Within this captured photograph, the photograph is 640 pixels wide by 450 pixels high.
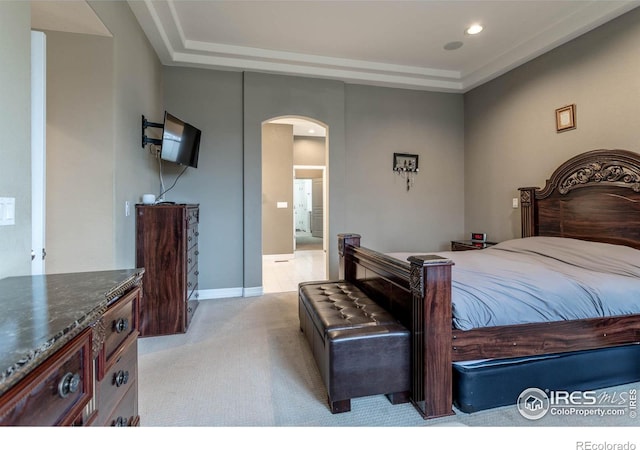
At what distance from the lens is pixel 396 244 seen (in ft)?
15.2

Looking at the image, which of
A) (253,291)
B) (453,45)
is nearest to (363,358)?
(253,291)

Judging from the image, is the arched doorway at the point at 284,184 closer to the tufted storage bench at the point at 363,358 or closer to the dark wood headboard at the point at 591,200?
the dark wood headboard at the point at 591,200

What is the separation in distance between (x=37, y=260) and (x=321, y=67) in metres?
3.66

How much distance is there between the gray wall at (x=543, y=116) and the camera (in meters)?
2.73

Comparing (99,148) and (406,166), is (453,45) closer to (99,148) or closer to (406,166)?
(406,166)

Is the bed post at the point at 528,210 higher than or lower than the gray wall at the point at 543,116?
lower

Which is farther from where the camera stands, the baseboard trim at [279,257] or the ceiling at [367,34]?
the baseboard trim at [279,257]

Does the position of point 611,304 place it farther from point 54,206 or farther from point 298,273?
point 298,273

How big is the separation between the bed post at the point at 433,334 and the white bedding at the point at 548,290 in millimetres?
132

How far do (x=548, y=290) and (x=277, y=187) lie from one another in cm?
599

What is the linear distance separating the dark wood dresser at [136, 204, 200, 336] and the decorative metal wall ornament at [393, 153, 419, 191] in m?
3.13

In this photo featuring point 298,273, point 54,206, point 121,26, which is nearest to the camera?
point 54,206

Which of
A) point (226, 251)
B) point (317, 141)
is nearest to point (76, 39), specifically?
point (226, 251)

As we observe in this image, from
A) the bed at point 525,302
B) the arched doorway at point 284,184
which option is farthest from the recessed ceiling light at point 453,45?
the arched doorway at point 284,184
